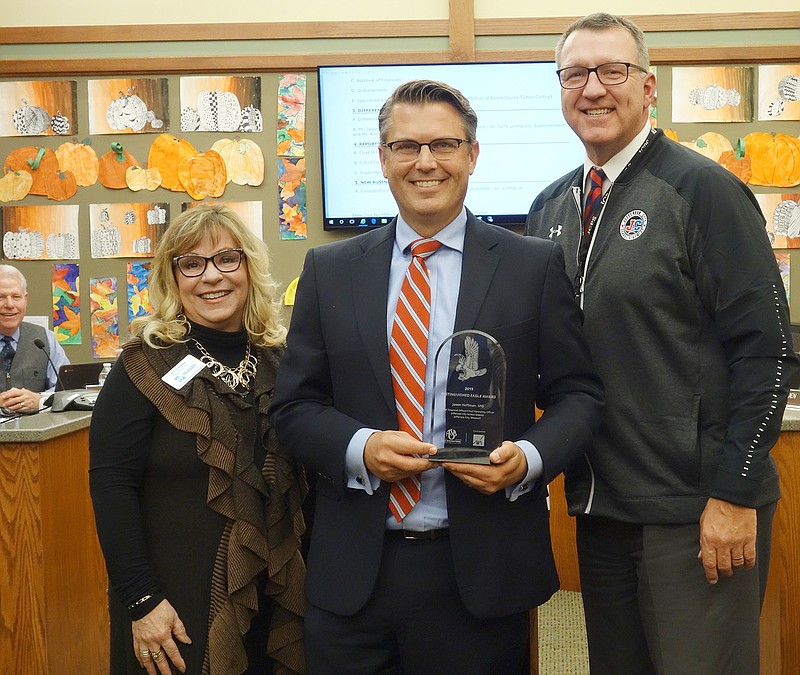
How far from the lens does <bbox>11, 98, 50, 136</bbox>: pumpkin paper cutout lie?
4.54 meters

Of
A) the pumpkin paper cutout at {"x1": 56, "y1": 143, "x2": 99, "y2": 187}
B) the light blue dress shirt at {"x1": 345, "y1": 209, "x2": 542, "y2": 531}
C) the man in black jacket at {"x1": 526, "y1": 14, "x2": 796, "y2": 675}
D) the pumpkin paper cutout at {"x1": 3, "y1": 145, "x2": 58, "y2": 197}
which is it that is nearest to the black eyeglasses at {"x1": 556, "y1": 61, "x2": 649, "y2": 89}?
the man in black jacket at {"x1": 526, "y1": 14, "x2": 796, "y2": 675}

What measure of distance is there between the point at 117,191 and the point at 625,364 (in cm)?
365

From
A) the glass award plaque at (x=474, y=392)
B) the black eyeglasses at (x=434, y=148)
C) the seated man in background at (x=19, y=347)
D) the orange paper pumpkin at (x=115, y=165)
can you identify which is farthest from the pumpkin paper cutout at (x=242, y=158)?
the glass award plaque at (x=474, y=392)

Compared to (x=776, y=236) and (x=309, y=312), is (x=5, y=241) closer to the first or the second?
(x=309, y=312)

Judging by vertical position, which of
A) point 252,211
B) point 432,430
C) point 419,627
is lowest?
point 419,627

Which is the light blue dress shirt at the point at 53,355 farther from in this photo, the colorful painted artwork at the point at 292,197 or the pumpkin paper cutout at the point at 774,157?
the pumpkin paper cutout at the point at 774,157

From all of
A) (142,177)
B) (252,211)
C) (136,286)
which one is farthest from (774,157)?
(136,286)

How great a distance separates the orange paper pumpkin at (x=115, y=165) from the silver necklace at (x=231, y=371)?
9.95 feet

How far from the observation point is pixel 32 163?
455cm

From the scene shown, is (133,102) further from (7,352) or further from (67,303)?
(7,352)

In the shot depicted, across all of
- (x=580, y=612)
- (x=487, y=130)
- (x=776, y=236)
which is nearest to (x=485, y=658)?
(x=580, y=612)

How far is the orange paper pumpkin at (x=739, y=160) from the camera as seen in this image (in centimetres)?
451

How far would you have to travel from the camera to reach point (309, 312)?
1.63m

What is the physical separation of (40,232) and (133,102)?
0.89m
